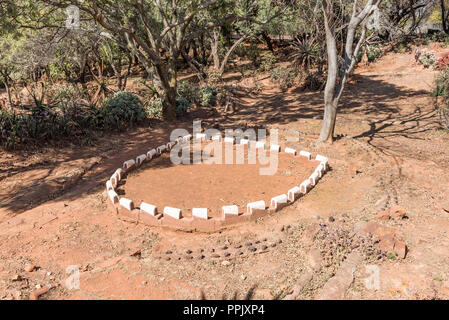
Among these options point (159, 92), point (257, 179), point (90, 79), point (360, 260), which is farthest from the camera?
point (90, 79)

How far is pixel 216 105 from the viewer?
551 inches

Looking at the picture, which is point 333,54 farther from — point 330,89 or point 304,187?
point 304,187

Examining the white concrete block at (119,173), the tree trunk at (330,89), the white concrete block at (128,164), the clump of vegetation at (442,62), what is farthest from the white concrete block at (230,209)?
the clump of vegetation at (442,62)

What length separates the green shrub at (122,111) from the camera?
1058 cm

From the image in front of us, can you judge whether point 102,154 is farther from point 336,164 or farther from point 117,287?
point 336,164

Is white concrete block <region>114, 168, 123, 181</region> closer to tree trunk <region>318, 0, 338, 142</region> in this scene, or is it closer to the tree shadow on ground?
the tree shadow on ground

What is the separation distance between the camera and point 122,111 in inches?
426

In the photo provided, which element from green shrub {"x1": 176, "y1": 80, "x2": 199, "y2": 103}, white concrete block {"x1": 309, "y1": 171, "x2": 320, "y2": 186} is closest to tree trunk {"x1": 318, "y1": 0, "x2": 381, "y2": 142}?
white concrete block {"x1": 309, "y1": 171, "x2": 320, "y2": 186}

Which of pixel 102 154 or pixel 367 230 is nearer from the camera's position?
pixel 367 230

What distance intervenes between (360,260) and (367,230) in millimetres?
595

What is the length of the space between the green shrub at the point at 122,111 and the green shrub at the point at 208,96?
299 cm

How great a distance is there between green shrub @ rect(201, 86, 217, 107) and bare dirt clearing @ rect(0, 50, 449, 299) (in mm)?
4693

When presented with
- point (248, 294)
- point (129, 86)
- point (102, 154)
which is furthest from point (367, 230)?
point (129, 86)

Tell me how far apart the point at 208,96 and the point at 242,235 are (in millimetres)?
9087
